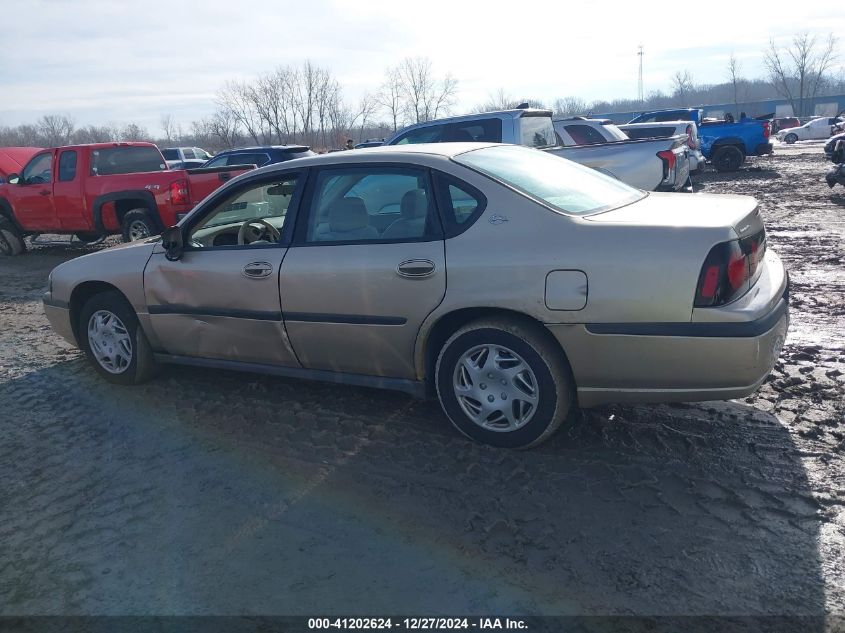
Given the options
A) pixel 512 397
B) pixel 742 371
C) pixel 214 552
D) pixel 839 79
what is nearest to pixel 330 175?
pixel 512 397

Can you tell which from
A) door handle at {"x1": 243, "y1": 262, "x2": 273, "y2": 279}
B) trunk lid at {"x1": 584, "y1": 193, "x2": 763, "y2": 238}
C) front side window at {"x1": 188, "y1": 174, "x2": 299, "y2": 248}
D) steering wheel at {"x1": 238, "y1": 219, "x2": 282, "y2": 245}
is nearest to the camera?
trunk lid at {"x1": 584, "y1": 193, "x2": 763, "y2": 238}

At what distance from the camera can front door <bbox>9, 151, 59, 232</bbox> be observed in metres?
12.1

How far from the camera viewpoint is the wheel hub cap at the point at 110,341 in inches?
204

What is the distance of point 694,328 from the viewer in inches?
129

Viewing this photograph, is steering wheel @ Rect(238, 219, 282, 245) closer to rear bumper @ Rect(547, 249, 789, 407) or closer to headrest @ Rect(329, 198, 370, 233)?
headrest @ Rect(329, 198, 370, 233)

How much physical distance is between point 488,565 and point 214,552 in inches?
47.3

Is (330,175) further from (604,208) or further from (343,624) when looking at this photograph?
(343,624)

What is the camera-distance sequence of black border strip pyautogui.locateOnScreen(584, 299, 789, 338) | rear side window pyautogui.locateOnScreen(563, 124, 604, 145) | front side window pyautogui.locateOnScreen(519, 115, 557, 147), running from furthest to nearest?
1. rear side window pyautogui.locateOnScreen(563, 124, 604, 145)
2. front side window pyautogui.locateOnScreen(519, 115, 557, 147)
3. black border strip pyautogui.locateOnScreen(584, 299, 789, 338)

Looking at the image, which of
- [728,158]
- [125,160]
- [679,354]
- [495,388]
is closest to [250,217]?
[495,388]

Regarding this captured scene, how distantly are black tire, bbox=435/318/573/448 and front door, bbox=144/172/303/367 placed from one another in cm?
117

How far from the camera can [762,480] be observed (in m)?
3.36

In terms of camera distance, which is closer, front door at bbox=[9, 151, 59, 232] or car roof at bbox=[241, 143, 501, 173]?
car roof at bbox=[241, 143, 501, 173]

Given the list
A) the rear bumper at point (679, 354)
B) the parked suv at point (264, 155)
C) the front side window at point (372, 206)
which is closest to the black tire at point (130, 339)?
the front side window at point (372, 206)

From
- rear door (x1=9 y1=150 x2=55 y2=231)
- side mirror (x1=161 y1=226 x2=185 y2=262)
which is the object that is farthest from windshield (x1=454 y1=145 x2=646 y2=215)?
rear door (x1=9 y1=150 x2=55 y2=231)
